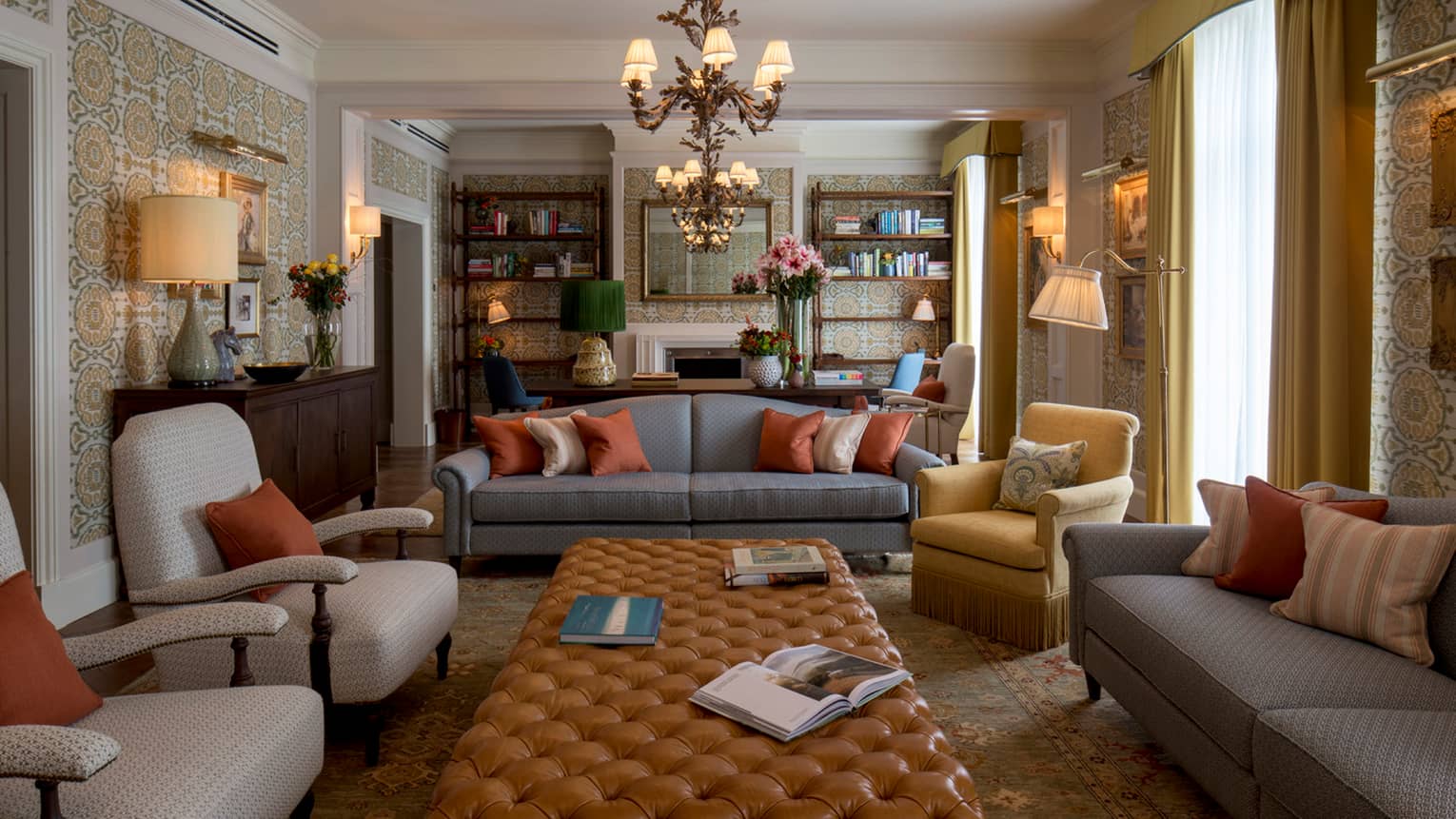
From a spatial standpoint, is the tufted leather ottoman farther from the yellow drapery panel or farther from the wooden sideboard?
the yellow drapery panel

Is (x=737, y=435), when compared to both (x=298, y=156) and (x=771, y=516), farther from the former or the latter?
(x=298, y=156)

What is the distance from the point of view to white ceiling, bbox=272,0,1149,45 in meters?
6.20

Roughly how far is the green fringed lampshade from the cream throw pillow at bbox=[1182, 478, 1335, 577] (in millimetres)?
4293

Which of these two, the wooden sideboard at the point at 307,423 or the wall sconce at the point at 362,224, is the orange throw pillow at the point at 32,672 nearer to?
the wooden sideboard at the point at 307,423

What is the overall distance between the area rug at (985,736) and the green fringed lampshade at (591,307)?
291cm

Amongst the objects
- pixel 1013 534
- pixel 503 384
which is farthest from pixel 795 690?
pixel 503 384

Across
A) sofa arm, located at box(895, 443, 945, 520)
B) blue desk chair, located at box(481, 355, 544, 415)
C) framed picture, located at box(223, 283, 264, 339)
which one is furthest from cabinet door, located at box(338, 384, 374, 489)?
sofa arm, located at box(895, 443, 945, 520)

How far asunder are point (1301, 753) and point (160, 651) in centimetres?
284

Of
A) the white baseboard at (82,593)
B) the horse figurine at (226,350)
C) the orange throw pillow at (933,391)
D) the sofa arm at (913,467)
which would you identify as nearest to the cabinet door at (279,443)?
the horse figurine at (226,350)

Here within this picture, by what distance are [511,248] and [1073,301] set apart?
788 cm

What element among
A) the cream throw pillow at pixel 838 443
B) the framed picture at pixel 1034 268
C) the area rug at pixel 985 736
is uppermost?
the framed picture at pixel 1034 268

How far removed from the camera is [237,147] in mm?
5676

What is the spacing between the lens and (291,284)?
6.70 metres

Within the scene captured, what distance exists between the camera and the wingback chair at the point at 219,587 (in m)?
2.79
